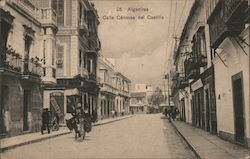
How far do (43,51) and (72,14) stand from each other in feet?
19.8

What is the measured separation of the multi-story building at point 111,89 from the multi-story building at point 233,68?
27.3 metres

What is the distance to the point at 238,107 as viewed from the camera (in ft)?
36.9

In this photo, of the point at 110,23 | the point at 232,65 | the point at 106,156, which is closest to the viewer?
the point at 106,156

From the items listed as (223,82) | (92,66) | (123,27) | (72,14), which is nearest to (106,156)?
(123,27)

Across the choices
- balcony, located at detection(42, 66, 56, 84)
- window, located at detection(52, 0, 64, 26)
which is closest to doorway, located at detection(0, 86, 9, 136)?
balcony, located at detection(42, 66, 56, 84)

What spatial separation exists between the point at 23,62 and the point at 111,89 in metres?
37.0

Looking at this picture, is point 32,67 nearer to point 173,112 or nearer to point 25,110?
point 25,110

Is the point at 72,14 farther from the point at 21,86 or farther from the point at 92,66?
the point at 21,86

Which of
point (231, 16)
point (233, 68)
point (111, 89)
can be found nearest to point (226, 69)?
point (233, 68)

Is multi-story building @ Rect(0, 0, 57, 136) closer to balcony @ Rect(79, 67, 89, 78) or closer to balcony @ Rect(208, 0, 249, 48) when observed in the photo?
balcony @ Rect(79, 67, 89, 78)

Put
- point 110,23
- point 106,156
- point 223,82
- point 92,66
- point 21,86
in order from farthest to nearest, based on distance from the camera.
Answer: point 92,66, point 21,86, point 223,82, point 110,23, point 106,156

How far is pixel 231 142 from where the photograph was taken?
12.2 m

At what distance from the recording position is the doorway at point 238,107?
10.8 m

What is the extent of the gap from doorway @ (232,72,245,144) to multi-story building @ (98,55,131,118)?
2920 centimetres
